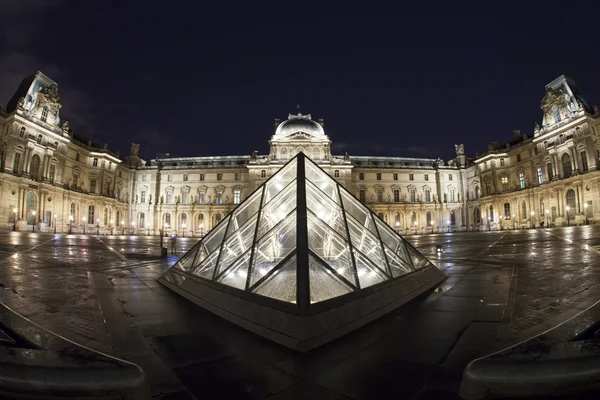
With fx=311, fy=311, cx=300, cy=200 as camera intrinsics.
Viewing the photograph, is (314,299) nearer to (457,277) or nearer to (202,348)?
(202,348)

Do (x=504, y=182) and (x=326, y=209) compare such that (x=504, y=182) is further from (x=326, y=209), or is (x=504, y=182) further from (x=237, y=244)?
(x=237, y=244)

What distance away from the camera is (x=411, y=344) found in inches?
127

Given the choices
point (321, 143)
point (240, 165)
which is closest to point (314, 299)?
point (321, 143)

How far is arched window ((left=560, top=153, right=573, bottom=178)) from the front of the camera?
39.9m

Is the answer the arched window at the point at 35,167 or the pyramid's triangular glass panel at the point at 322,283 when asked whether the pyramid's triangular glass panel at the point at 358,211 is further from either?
the arched window at the point at 35,167

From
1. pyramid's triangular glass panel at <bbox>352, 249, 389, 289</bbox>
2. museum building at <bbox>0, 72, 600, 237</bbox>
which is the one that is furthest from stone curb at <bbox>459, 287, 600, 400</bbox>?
museum building at <bbox>0, 72, 600, 237</bbox>

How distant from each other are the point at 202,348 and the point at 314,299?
132 centimetres

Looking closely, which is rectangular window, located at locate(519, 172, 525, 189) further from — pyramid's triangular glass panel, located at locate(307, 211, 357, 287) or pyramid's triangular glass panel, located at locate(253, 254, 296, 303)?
pyramid's triangular glass panel, located at locate(253, 254, 296, 303)

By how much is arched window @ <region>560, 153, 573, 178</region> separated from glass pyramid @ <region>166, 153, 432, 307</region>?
150ft

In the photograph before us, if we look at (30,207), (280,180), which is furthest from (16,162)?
(280,180)

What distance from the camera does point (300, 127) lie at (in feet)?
177

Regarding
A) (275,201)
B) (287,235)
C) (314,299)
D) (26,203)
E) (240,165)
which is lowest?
(314,299)

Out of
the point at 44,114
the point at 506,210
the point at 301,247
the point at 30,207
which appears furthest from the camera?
the point at 506,210

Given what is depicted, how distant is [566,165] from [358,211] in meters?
47.8
